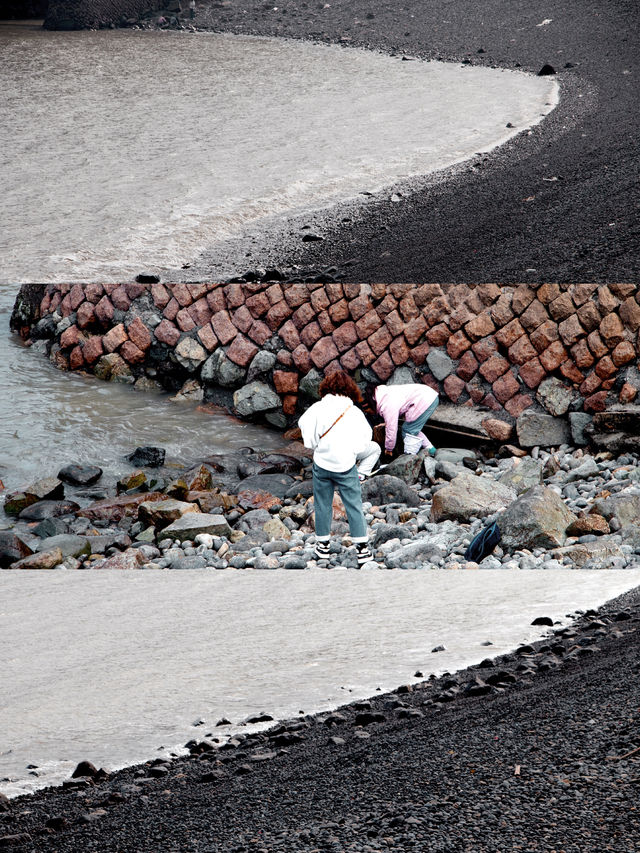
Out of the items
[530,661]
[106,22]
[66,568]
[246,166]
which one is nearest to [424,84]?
[246,166]

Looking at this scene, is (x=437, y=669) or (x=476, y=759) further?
(x=437, y=669)

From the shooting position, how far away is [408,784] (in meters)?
2.43

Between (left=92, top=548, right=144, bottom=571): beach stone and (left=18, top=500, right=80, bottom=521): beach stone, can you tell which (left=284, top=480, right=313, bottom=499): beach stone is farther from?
(left=18, top=500, right=80, bottom=521): beach stone

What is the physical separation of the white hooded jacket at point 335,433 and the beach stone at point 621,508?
4.59ft

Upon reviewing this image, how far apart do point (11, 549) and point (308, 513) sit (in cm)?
185

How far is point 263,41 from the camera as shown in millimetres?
18422

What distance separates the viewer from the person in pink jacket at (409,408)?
648cm

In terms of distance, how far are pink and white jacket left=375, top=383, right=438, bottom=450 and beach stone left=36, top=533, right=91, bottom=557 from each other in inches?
94.5

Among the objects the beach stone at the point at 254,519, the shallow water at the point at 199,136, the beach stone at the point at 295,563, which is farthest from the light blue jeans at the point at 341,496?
the shallow water at the point at 199,136

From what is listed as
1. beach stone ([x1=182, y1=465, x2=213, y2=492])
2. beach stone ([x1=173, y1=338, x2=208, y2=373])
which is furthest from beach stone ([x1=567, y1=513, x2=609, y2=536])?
beach stone ([x1=173, y1=338, x2=208, y2=373])

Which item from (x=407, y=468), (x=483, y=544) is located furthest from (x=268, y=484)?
(x=483, y=544)

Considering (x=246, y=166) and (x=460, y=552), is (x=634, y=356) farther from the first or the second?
(x=246, y=166)

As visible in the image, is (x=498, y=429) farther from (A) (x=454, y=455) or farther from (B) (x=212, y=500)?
(B) (x=212, y=500)

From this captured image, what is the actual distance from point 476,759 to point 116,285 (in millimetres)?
6094
